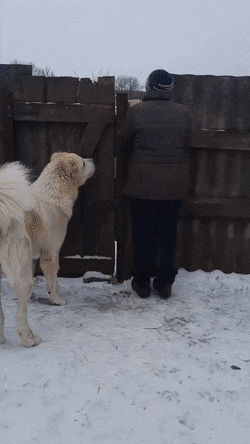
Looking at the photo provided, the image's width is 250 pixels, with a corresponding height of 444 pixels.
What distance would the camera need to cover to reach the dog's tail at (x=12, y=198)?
276 centimetres

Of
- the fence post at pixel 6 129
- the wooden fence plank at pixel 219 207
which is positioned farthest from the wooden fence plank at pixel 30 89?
the wooden fence plank at pixel 219 207

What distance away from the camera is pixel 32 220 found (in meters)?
3.31

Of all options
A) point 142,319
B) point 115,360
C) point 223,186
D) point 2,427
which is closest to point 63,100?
point 223,186

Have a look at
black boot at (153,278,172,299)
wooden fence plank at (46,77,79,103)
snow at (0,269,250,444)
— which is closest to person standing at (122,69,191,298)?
black boot at (153,278,172,299)

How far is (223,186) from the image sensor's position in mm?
4496

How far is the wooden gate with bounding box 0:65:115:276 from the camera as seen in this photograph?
4098mm

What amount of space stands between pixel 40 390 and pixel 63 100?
3048 mm

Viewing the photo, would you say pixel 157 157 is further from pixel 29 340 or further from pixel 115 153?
pixel 29 340

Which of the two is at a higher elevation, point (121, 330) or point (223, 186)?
point (223, 186)

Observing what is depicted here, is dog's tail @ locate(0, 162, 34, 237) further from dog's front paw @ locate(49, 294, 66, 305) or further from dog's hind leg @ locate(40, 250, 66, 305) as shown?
dog's front paw @ locate(49, 294, 66, 305)

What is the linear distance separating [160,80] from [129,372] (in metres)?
2.83

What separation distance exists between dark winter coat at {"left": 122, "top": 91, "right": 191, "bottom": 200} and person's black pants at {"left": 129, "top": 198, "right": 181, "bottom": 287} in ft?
0.57

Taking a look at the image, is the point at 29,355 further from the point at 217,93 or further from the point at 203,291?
the point at 217,93

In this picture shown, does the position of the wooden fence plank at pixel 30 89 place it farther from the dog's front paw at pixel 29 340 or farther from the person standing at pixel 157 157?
the dog's front paw at pixel 29 340
